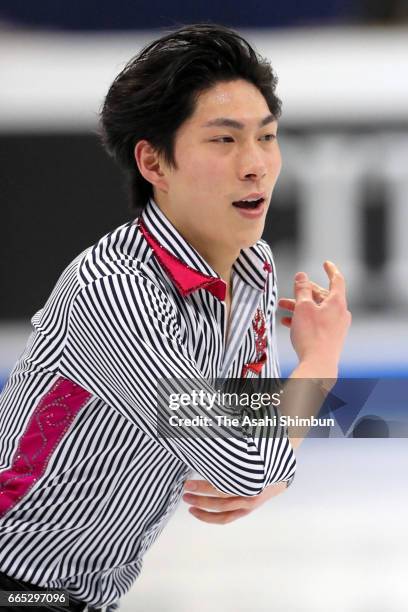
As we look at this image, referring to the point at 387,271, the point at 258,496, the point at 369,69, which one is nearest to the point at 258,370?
the point at 258,496

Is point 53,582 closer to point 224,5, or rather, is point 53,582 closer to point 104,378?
point 104,378

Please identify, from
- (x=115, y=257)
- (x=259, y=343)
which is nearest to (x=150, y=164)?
(x=115, y=257)

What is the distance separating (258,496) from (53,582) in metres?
0.35

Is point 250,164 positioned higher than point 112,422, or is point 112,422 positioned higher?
point 250,164

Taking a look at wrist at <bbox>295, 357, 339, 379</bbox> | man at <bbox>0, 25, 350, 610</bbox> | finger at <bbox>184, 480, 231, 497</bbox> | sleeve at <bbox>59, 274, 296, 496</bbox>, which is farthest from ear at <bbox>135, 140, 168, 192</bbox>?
finger at <bbox>184, 480, 231, 497</bbox>

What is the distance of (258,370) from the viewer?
1.69 m

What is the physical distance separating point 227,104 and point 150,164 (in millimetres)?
164

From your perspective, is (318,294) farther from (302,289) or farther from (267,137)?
(267,137)

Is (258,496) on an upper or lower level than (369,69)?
lower

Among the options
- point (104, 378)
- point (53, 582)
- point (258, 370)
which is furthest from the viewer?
point (258, 370)

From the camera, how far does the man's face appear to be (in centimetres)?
154

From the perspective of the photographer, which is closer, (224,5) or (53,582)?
(53,582)

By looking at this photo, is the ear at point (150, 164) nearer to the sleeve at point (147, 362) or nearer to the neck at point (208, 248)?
the neck at point (208, 248)

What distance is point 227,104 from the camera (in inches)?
60.7
